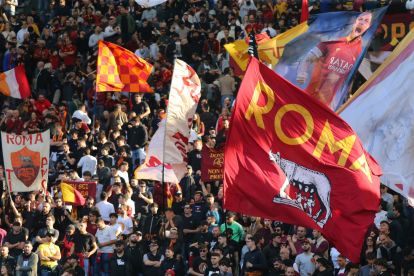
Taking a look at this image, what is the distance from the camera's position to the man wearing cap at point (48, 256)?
23516mm

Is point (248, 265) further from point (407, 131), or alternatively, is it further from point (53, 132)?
point (53, 132)

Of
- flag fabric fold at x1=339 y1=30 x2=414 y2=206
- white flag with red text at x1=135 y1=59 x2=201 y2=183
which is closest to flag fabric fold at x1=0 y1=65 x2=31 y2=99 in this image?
white flag with red text at x1=135 y1=59 x2=201 y2=183

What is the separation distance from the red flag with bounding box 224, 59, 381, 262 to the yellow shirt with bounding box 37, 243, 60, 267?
8.36 m

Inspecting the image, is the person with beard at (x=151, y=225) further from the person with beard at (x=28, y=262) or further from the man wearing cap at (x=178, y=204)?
the person with beard at (x=28, y=262)

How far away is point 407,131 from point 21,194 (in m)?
10.6

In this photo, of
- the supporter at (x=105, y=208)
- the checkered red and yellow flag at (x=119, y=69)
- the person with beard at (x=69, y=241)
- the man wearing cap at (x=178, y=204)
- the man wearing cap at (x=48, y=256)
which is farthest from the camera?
the checkered red and yellow flag at (x=119, y=69)

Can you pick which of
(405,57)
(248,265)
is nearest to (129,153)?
(248,265)

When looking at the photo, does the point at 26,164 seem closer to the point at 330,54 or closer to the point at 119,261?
the point at 119,261

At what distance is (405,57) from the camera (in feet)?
61.0

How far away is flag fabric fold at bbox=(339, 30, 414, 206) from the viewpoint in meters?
17.7

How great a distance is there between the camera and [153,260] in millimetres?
23000

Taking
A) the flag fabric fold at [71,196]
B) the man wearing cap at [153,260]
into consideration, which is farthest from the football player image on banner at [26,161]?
the man wearing cap at [153,260]

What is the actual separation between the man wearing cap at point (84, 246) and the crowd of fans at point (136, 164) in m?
0.02

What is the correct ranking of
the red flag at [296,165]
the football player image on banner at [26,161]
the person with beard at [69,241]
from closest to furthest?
1. the red flag at [296,165]
2. the person with beard at [69,241]
3. the football player image on banner at [26,161]
